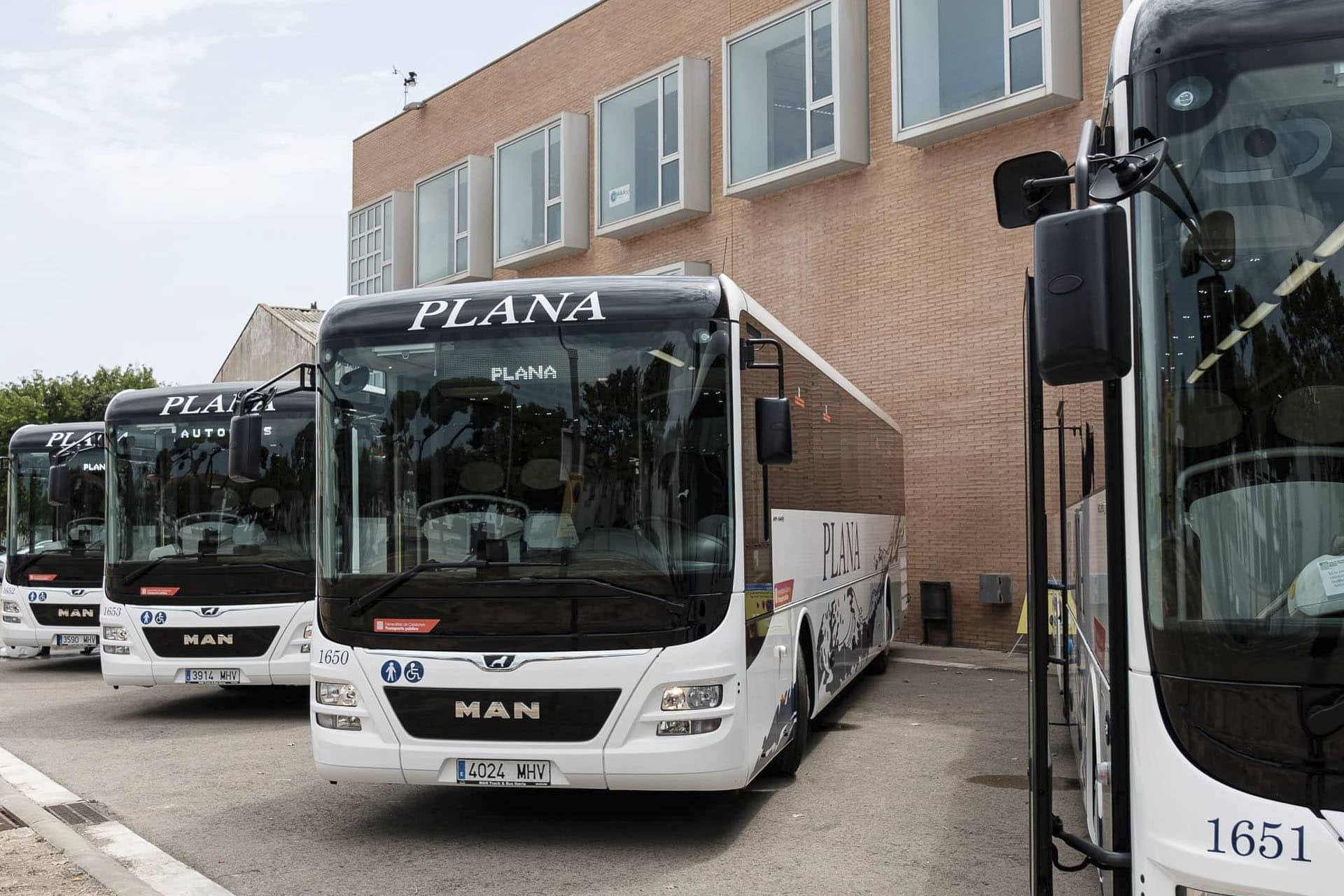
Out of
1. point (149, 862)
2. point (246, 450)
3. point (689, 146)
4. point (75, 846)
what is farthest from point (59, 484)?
point (689, 146)

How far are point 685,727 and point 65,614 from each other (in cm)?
1174

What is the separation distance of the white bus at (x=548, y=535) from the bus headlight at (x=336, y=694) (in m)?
0.02

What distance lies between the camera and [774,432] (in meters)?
6.87

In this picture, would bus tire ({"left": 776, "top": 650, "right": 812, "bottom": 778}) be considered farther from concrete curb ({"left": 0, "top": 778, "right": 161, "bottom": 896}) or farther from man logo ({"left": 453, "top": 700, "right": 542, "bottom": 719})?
concrete curb ({"left": 0, "top": 778, "right": 161, "bottom": 896})

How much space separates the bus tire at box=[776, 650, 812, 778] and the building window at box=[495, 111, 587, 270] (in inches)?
667

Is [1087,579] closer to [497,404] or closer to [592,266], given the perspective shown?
[497,404]

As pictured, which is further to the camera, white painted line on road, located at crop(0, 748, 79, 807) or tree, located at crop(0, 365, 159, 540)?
tree, located at crop(0, 365, 159, 540)

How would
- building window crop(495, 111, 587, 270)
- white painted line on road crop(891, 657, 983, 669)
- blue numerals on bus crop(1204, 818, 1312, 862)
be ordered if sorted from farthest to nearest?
1. building window crop(495, 111, 587, 270)
2. white painted line on road crop(891, 657, 983, 669)
3. blue numerals on bus crop(1204, 818, 1312, 862)

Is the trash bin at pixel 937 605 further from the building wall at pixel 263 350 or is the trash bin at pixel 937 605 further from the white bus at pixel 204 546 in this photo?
the building wall at pixel 263 350

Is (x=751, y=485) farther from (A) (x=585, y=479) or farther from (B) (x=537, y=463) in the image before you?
(B) (x=537, y=463)

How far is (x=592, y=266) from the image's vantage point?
2444 centimetres

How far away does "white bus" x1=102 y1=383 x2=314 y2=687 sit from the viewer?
11.4 meters

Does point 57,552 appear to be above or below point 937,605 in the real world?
above

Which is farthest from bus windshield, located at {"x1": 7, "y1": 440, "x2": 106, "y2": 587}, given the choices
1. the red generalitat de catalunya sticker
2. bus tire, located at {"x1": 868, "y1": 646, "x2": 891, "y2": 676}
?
the red generalitat de catalunya sticker
